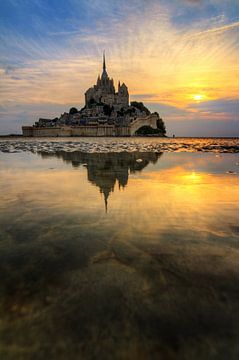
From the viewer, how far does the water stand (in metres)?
2.33

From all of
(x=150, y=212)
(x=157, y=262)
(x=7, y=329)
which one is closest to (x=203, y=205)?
(x=150, y=212)

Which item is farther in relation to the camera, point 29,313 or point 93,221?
point 93,221

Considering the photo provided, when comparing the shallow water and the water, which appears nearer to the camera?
the water

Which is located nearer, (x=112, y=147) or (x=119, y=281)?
(x=119, y=281)

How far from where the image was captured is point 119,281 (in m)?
3.32

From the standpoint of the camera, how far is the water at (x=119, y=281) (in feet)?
7.65

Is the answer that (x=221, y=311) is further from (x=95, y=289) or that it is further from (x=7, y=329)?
(x=7, y=329)

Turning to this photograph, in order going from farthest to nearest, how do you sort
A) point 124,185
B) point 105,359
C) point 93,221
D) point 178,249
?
point 124,185 < point 93,221 < point 178,249 < point 105,359

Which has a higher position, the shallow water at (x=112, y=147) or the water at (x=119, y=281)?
the water at (x=119, y=281)

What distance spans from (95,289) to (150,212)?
3273 mm

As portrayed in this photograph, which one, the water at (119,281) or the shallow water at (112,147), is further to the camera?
the shallow water at (112,147)

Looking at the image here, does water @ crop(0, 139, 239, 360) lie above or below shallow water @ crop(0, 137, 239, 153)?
above

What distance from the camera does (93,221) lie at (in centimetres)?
549

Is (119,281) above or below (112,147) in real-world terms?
above
